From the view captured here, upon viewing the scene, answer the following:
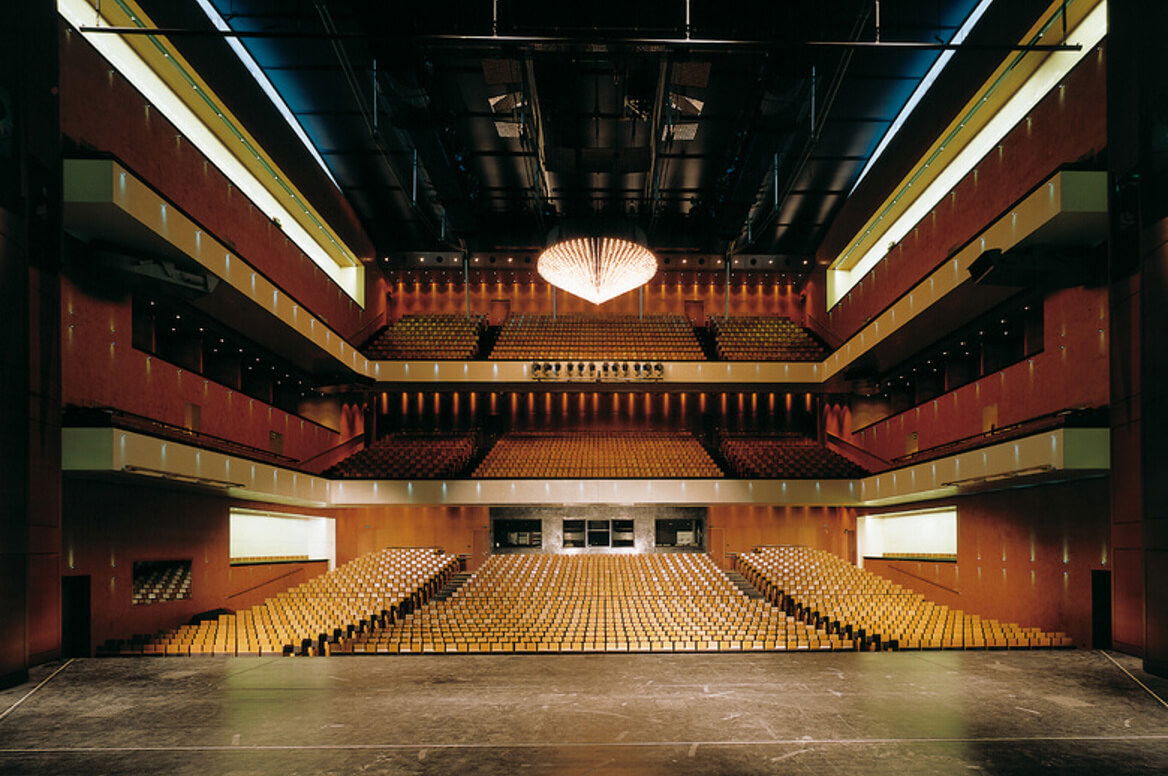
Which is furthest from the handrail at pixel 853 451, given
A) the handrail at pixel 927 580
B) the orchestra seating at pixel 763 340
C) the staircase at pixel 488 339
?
the staircase at pixel 488 339

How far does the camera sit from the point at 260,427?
45.3ft

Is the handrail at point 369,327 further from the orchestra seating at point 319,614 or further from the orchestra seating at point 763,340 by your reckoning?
the orchestra seating at point 763,340

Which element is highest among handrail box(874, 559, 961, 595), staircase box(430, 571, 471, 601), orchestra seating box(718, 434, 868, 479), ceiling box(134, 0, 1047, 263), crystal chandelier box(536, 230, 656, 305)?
ceiling box(134, 0, 1047, 263)

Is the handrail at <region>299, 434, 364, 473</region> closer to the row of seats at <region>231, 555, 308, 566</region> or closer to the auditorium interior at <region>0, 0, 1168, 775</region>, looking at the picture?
the auditorium interior at <region>0, 0, 1168, 775</region>

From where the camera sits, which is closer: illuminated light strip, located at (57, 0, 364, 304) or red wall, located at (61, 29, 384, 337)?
red wall, located at (61, 29, 384, 337)

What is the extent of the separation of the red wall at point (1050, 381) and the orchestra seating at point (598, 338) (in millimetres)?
6349

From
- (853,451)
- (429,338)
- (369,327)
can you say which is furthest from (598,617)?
(369,327)

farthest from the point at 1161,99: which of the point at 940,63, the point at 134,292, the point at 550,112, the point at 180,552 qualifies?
the point at 180,552

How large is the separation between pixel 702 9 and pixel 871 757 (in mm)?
9390

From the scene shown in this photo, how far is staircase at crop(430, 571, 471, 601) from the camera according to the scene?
14.1 meters

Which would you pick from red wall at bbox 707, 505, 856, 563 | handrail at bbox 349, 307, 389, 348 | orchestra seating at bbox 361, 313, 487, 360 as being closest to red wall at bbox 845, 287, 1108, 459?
red wall at bbox 707, 505, 856, 563

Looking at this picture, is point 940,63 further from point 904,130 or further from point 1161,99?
point 1161,99

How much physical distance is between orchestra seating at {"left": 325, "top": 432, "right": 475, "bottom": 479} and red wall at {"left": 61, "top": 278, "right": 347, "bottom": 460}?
2668 millimetres

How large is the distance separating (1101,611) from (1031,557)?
146 centimetres
